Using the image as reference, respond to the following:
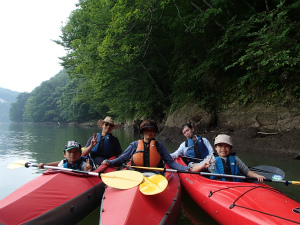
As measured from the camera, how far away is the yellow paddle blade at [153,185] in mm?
2443

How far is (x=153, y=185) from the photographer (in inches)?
102

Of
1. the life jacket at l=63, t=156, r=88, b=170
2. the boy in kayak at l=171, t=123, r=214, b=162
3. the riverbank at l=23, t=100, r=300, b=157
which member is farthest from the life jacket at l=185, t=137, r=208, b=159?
the riverbank at l=23, t=100, r=300, b=157

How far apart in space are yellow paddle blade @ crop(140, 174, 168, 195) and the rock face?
623 cm

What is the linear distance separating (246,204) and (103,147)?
3.07 meters

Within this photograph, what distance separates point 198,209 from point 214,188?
0.83 m

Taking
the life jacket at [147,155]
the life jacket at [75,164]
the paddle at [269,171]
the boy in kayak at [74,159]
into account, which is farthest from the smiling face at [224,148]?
the life jacket at [75,164]

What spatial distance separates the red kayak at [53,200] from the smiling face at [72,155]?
0.32 m

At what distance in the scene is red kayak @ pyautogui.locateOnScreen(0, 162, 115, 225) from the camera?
2.34 meters

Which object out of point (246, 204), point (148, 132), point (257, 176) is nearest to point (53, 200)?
point (148, 132)

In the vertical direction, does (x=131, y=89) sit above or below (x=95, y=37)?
below

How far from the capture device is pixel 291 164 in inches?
240

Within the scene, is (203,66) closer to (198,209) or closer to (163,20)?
(163,20)

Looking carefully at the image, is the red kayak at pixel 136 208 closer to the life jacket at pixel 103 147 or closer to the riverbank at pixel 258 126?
the life jacket at pixel 103 147

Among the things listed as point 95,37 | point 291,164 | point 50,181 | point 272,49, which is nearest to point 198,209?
point 50,181
